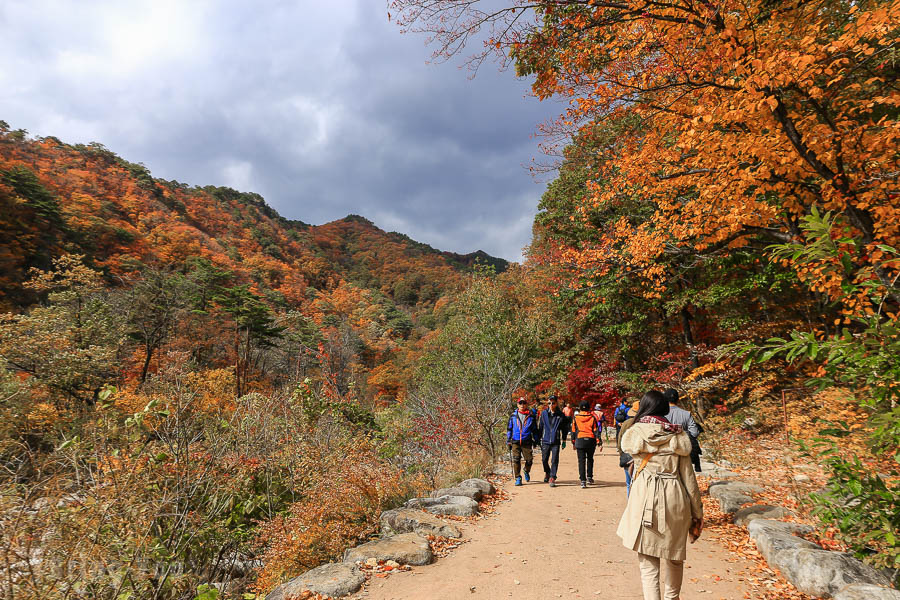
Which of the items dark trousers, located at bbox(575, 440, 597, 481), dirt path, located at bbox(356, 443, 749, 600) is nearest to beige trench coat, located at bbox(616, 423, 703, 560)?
dirt path, located at bbox(356, 443, 749, 600)

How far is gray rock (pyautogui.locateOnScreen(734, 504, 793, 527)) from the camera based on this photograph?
16.5ft

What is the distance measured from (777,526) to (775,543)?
0.54 m

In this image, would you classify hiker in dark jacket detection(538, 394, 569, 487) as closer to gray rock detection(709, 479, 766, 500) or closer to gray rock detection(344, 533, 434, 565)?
gray rock detection(709, 479, 766, 500)

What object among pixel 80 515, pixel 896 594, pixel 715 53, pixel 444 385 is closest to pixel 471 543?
pixel 896 594

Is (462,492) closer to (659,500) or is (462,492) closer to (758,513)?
(758,513)

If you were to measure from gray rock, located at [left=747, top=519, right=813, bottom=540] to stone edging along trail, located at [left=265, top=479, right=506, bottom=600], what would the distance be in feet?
11.5

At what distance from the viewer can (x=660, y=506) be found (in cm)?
286

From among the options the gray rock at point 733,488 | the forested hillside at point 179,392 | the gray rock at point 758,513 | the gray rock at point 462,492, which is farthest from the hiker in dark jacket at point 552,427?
the gray rock at point 758,513

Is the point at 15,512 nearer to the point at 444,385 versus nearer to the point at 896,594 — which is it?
the point at 896,594

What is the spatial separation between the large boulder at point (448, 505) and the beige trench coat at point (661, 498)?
3581mm

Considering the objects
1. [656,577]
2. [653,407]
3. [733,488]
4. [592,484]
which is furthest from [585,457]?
[653,407]

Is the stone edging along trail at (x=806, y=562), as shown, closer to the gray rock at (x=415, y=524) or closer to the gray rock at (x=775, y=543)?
the gray rock at (x=775, y=543)

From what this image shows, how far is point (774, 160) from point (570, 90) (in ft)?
9.47

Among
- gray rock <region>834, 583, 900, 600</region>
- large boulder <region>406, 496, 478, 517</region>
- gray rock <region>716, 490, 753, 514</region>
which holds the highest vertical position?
gray rock <region>834, 583, 900, 600</region>
